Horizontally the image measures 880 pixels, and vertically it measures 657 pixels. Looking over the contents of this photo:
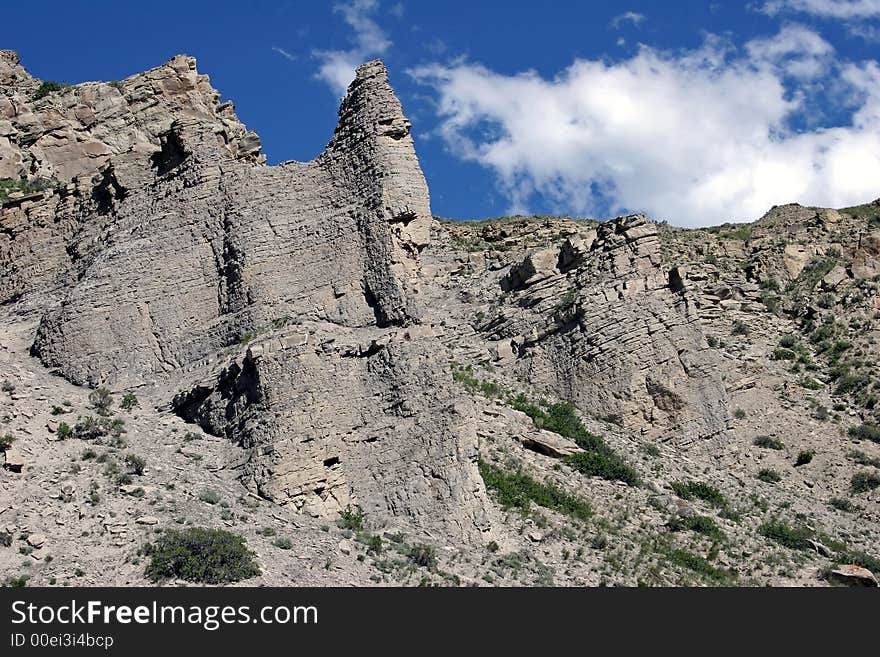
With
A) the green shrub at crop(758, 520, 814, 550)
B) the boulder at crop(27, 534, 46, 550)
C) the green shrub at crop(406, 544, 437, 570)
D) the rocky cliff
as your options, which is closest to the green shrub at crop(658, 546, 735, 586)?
the rocky cliff

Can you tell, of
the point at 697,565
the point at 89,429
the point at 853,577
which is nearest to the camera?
the point at 89,429

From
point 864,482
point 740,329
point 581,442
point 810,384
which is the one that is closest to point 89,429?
point 581,442

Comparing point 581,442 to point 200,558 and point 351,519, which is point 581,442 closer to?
point 351,519

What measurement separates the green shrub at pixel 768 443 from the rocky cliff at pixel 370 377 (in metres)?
0.08

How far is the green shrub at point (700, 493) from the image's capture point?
32.1 metres

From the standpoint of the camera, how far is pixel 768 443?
36.6m

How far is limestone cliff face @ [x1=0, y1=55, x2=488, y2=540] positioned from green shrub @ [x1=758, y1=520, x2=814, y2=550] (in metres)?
8.76

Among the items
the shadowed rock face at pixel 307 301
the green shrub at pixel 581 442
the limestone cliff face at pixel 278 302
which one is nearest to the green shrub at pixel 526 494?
the green shrub at pixel 581 442

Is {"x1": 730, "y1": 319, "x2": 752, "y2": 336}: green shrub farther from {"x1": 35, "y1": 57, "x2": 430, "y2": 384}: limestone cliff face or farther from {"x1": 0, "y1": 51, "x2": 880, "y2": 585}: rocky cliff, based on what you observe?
{"x1": 35, "y1": 57, "x2": 430, "y2": 384}: limestone cliff face

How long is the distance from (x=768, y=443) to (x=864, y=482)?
9.38 ft

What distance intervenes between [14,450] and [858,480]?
22.2 metres

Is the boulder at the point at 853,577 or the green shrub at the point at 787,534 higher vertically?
the green shrub at the point at 787,534

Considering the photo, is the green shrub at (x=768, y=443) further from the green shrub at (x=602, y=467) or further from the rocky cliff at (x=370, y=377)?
the green shrub at (x=602, y=467)

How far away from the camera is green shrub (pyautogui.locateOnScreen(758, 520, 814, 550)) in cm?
3069
